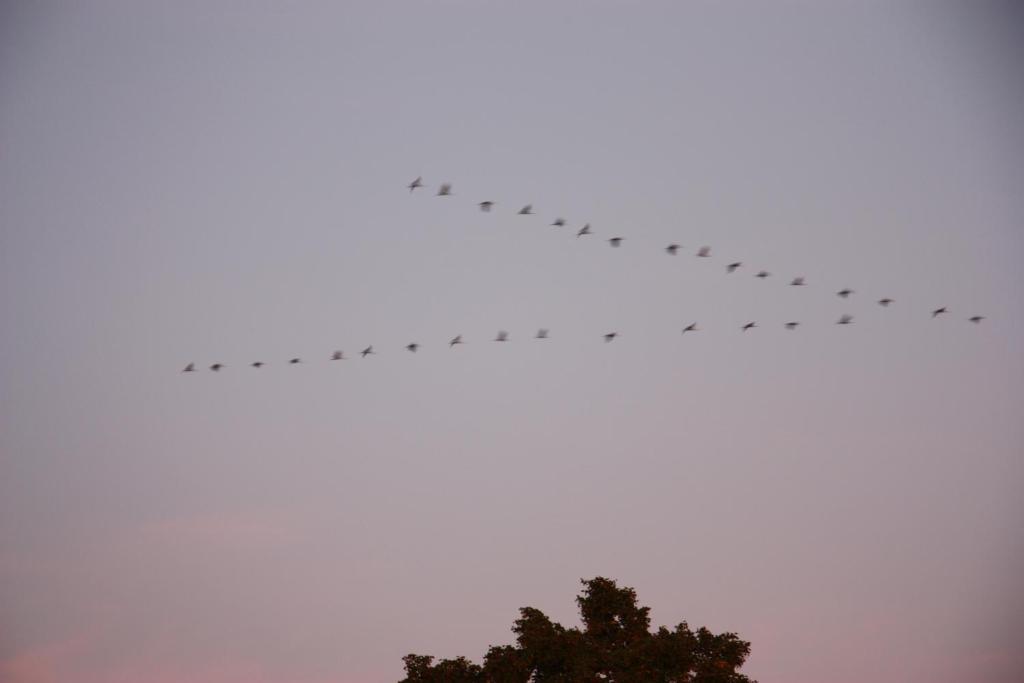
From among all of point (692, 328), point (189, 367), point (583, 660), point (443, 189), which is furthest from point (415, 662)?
point (443, 189)

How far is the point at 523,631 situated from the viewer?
123 feet

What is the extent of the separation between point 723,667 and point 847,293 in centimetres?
1470

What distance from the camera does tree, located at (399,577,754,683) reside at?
3525 centimetres

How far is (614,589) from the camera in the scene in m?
38.2

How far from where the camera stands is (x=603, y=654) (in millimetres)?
36000

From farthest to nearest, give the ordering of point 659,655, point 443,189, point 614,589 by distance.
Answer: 1. point 614,589
2. point 659,655
3. point 443,189

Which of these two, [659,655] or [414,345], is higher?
[414,345]

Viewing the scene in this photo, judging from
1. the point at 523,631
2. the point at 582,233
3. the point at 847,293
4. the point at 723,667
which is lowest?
the point at 723,667

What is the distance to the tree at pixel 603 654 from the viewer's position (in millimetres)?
35250

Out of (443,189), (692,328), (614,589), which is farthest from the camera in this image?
(614,589)

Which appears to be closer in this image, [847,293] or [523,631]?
[847,293]

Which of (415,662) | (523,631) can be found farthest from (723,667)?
(415,662)

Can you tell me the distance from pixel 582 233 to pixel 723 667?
17.4 meters

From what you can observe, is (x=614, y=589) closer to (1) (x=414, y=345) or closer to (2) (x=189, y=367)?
(1) (x=414, y=345)
